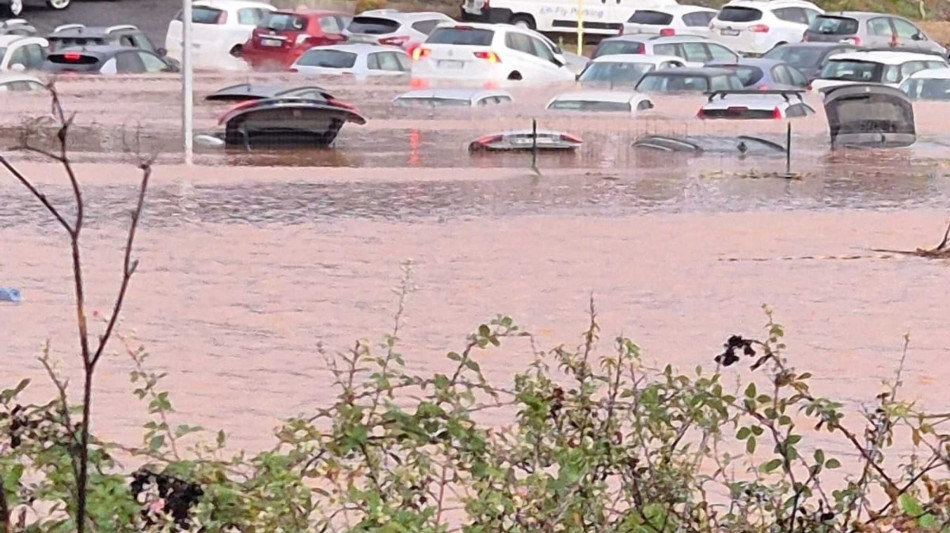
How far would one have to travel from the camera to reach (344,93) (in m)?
31.2

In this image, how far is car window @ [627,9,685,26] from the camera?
132 feet

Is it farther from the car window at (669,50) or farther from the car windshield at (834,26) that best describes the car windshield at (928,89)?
the car windshield at (834,26)

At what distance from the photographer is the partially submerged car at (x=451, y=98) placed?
2902cm

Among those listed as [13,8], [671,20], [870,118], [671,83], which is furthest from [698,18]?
[870,118]

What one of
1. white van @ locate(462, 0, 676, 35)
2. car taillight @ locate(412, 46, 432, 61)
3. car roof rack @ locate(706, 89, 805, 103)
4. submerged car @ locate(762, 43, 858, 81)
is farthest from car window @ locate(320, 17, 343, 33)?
car roof rack @ locate(706, 89, 805, 103)

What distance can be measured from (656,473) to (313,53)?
30.0 metres

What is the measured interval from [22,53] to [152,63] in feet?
7.50

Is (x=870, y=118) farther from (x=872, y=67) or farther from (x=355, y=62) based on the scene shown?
(x=355, y=62)

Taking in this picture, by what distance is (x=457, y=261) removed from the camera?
14.7m

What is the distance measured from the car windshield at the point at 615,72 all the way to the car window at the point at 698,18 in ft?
28.1

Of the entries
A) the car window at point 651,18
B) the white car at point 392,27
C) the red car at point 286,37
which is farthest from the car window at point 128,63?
the car window at point 651,18

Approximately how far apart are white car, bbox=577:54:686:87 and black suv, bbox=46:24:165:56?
791 cm

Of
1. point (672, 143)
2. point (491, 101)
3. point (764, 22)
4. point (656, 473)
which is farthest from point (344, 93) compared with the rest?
point (656, 473)

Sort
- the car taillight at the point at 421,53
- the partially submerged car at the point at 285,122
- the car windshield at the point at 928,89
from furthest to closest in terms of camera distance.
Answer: the car taillight at the point at 421,53
the car windshield at the point at 928,89
the partially submerged car at the point at 285,122
